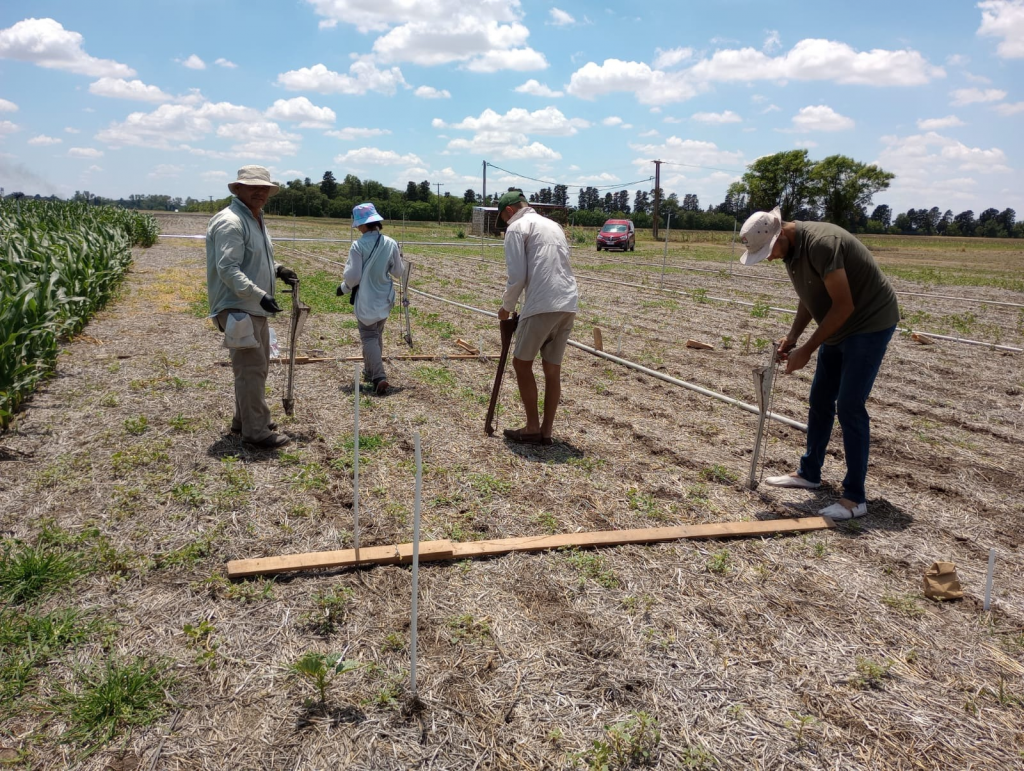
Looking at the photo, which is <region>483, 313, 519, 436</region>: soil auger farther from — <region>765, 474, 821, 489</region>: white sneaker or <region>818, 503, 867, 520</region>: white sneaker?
<region>818, 503, 867, 520</region>: white sneaker

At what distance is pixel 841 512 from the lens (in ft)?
14.6

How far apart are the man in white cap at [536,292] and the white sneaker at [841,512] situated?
6.99 feet

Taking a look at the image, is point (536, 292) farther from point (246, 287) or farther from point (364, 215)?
point (364, 215)

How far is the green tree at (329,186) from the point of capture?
280 ft

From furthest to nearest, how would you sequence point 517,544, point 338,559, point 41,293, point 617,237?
point 617,237 → point 41,293 → point 517,544 → point 338,559

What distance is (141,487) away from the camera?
4.55 metres

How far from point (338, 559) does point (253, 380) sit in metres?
2.03

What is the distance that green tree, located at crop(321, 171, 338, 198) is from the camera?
85312 millimetres

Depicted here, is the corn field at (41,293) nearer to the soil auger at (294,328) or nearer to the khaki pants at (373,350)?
the soil auger at (294,328)

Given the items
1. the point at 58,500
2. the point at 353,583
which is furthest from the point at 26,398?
the point at 353,583

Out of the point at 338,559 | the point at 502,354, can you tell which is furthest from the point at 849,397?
the point at 338,559

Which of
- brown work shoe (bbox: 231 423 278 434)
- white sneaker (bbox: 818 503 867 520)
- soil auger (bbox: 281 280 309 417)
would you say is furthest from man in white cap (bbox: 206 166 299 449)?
white sneaker (bbox: 818 503 867 520)

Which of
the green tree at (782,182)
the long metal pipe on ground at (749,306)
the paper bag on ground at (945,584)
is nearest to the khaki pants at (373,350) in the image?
the paper bag on ground at (945,584)

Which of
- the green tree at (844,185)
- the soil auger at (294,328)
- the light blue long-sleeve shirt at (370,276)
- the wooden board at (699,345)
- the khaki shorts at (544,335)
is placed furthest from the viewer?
the green tree at (844,185)
